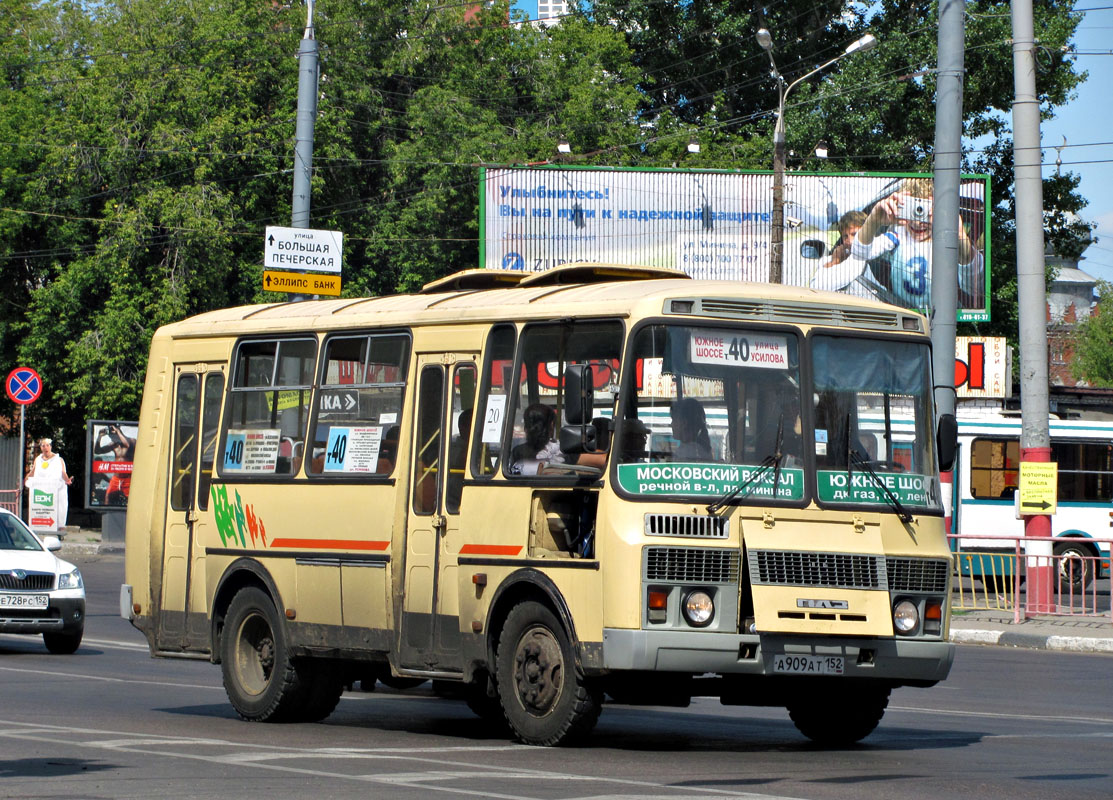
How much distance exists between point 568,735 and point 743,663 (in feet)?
3.69

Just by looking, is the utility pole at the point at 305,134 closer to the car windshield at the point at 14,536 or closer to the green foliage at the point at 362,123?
the car windshield at the point at 14,536

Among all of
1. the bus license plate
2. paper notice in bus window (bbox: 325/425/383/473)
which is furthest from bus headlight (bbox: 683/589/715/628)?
paper notice in bus window (bbox: 325/425/383/473)

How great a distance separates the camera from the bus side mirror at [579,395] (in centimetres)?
1044

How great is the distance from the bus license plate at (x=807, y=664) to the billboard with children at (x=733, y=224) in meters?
33.0

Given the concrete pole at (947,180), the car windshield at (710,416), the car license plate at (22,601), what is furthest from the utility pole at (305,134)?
the car windshield at (710,416)

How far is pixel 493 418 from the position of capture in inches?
452

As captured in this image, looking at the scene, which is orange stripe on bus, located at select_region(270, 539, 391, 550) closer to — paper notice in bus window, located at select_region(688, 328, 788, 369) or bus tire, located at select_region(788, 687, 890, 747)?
paper notice in bus window, located at select_region(688, 328, 788, 369)

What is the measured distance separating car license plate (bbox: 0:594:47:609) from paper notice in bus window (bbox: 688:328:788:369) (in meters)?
10.1

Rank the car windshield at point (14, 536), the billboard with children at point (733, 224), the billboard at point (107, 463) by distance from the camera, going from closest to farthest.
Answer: the car windshield at point (14, 536) → the billboard at point (107, 463) → the billboard with children at point (733, 224)

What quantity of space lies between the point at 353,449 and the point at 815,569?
349 centimetres

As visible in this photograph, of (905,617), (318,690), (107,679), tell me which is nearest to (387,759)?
(318,690)

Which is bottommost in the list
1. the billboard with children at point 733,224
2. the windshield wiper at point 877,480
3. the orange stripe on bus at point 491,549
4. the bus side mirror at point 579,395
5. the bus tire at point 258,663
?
the bus tire at point 258,663

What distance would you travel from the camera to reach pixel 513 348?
11539 millimetres

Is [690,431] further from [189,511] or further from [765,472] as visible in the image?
[189,511]
